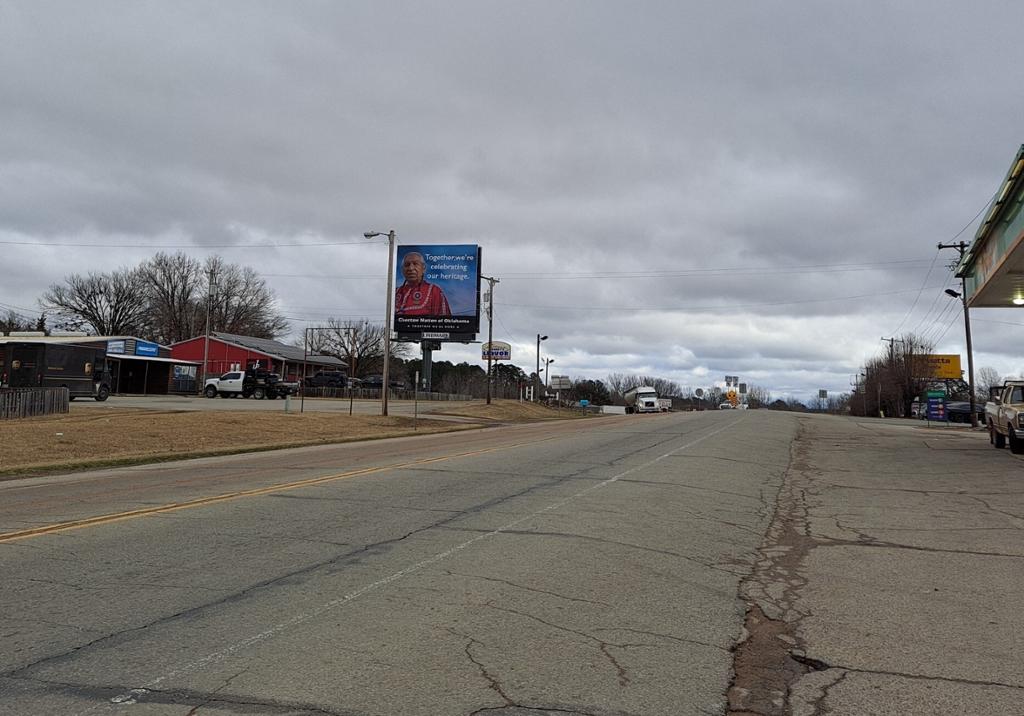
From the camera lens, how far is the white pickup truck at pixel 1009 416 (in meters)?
20.3

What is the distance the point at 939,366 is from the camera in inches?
4183

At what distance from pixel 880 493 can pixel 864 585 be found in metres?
7.48

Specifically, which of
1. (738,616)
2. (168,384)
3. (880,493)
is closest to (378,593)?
(738,616)

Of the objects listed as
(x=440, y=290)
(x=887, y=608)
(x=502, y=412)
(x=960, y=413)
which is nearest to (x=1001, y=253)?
(x=887, y=608)

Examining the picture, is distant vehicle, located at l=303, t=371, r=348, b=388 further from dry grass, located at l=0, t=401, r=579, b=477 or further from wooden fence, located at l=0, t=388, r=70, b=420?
wooden fence, located at l=0, t=388, r=70, b=420

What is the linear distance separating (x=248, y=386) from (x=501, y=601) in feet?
167

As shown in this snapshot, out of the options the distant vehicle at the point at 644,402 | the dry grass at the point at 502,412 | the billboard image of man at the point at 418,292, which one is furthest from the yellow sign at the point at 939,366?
the billboard image of man at the point at 418,292

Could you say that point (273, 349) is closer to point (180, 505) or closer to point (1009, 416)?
point (1009, 416)

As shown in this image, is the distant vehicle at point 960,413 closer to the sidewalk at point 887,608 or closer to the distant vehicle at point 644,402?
the distant vehicle at point 644,402

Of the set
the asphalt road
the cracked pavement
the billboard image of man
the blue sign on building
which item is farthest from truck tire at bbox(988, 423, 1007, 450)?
the blue sign on building

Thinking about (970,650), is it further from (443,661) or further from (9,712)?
(9,712)

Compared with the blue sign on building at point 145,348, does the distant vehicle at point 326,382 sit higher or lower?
lower

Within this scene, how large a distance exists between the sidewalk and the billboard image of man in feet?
130

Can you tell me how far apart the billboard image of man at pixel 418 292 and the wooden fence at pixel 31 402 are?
25.0 m
